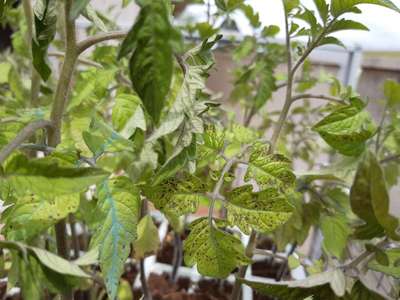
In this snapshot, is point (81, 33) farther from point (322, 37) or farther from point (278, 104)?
point (322, 37)

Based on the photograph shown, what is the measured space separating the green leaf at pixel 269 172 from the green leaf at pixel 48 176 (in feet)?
0.50

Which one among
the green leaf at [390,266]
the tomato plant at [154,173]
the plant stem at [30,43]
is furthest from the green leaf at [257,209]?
the plant stem at [30,43]

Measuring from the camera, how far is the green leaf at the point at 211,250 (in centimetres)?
33

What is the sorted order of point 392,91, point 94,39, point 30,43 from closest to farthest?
point 94,39, point 30,43, point 392,91

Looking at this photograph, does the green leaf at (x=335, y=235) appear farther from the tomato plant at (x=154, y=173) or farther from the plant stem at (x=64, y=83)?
the plant stem at (x=64, y=83)

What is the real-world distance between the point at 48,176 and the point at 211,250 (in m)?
0.16

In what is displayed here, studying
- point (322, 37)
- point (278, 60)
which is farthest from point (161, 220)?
point (322, 37)

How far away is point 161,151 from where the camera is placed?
46cm

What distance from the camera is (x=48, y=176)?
0.78ft

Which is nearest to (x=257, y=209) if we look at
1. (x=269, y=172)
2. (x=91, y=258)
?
(x=269, y=172)

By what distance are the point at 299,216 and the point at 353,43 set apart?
943 millimetres

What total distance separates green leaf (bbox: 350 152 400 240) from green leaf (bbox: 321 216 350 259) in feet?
0.57

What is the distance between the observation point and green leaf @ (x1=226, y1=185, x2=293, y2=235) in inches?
12.5

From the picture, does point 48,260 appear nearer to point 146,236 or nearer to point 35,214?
point 35,214
